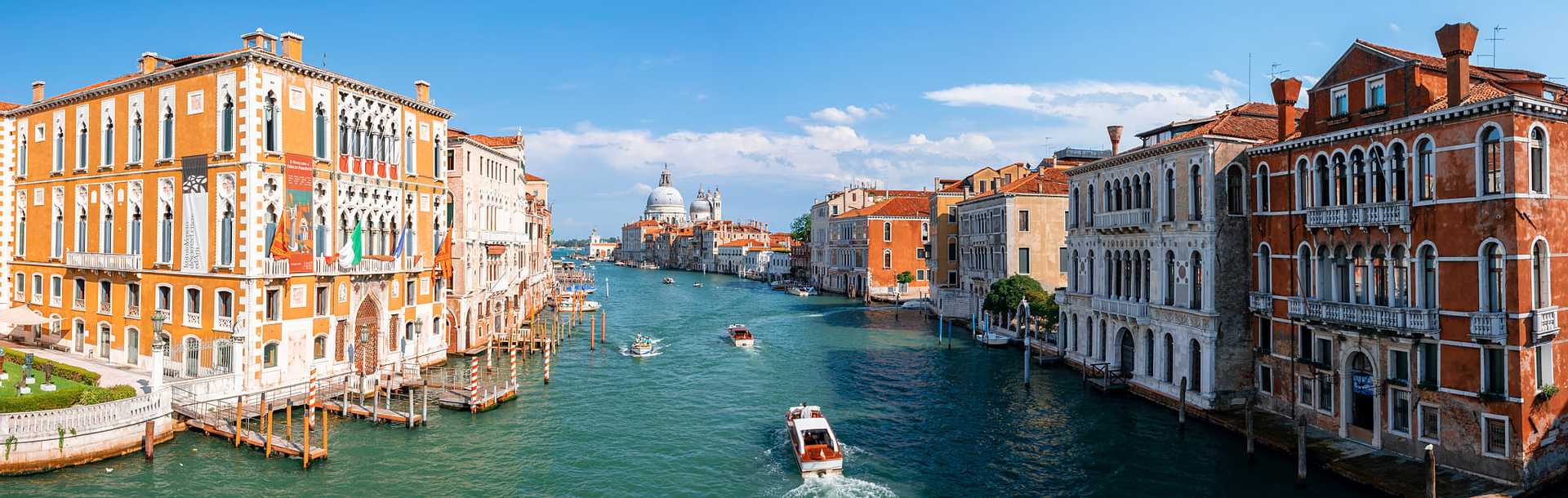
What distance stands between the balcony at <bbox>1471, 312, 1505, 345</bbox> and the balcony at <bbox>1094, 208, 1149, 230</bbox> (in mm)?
10164

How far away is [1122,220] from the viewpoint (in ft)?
89.7

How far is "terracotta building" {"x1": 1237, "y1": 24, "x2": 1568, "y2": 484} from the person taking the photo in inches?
635

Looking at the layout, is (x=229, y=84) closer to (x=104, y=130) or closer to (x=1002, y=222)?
(x=104, y=130)

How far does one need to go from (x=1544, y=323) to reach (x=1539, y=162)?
10.3 feet

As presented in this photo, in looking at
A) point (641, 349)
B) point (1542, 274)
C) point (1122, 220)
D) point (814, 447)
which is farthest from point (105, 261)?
point (1542, 274)

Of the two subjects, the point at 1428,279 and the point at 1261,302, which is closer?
the point at 1428,279

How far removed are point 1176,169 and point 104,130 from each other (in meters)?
32.9

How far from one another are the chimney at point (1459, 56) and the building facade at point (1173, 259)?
6.04 metres

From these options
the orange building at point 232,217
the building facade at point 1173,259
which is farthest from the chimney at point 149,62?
the building facade at point 1173,259

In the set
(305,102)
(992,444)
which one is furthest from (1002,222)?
(305,102)

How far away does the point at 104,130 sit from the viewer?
26.5 metres

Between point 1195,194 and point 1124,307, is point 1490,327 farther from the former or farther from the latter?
point 1124,307

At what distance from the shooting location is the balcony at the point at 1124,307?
26438mm

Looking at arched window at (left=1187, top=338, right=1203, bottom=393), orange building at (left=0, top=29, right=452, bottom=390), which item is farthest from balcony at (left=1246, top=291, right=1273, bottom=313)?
orange building at (left=0, top=29, right=452, bottom=390)
